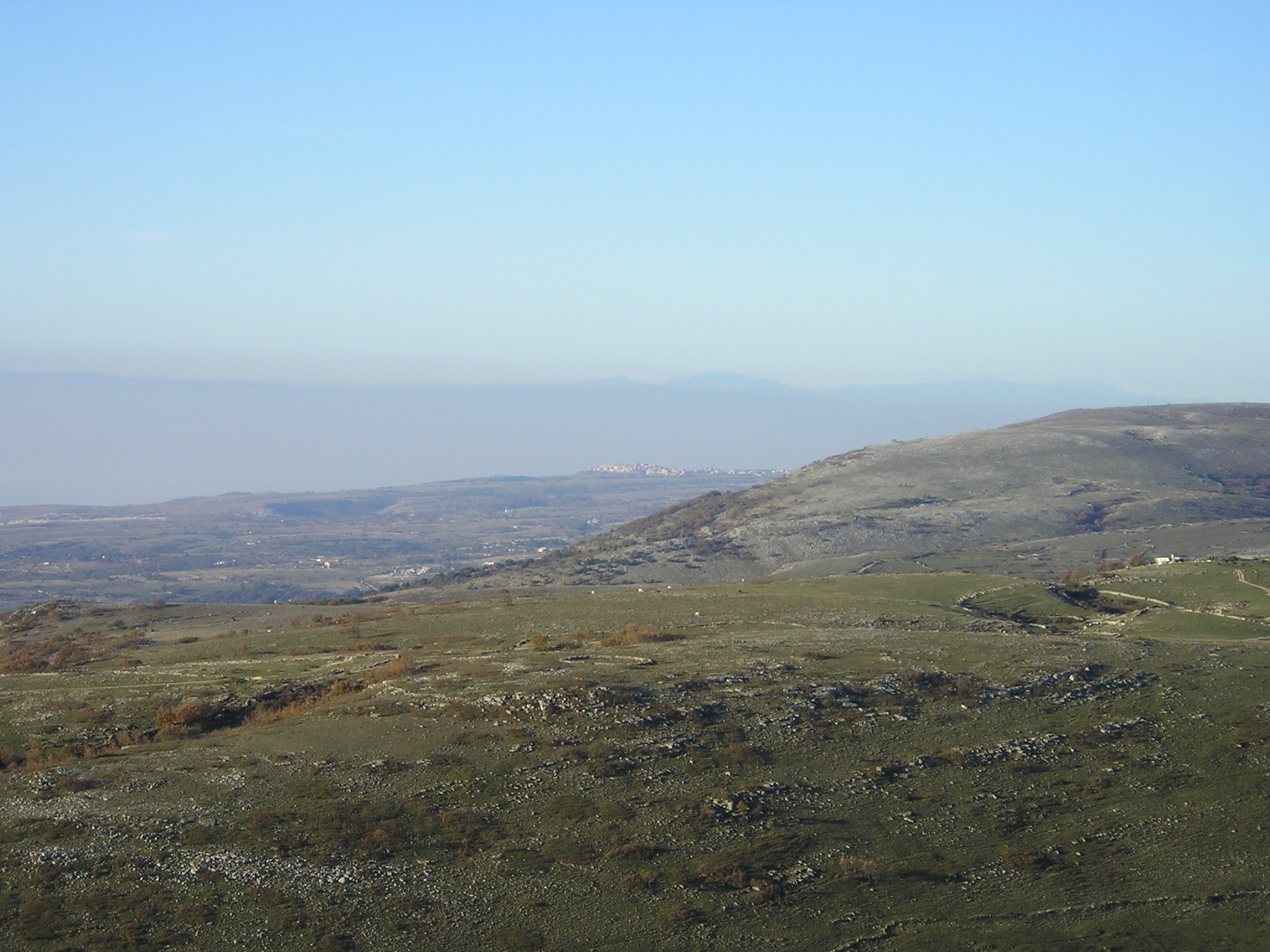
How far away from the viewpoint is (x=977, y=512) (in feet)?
345

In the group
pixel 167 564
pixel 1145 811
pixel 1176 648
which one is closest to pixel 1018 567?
pixel 1176 648

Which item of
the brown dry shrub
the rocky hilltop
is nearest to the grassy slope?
the brown dry shrub

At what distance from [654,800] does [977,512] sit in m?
92.8

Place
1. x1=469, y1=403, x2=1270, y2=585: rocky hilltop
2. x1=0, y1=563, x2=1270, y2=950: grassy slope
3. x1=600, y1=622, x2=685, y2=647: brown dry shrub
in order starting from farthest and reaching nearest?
x1=469, y1=403, x2=1270, y2=585: rocky hilltop → x1=600, y1=622, x2=685, y2=647: brown dry shrub → x1=0, y1=563, x2=1270, y2=950: grassy slope

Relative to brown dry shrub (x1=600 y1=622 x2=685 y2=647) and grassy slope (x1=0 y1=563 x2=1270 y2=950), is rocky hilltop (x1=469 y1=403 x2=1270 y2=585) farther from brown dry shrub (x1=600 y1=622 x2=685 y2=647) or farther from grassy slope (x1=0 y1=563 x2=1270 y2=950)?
grassy slope (x1=0 y1=563 x2=1270 y2=950)

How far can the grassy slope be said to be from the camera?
1555cm

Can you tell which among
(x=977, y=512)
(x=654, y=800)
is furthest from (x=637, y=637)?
(x=977, y=512)

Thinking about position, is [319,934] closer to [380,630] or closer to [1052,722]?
[1052,722]

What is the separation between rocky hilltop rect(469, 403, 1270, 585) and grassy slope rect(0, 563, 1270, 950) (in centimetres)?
4945

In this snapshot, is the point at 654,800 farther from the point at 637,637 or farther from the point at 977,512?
the point at 977,512

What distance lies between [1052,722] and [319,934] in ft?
57.9

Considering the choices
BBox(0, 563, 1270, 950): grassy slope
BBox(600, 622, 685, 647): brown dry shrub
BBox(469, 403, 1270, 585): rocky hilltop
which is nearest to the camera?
BBox(0, 563, 1270, 950): grassy slope

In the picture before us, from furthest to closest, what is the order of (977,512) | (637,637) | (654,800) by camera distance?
(977,512) < (637,637) < (654,800)

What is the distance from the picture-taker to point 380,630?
139 ft
